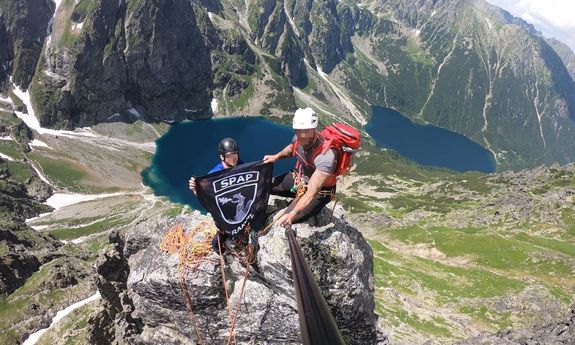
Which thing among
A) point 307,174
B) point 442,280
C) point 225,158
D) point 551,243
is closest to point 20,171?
point 442,280

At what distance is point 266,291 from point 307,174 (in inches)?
185

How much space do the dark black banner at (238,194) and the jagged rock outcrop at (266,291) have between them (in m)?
1.22

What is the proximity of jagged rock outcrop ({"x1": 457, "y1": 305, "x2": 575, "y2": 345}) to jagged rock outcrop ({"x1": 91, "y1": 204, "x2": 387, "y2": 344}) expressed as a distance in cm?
1900

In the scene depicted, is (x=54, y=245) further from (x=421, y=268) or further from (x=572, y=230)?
(x=572, y=230)

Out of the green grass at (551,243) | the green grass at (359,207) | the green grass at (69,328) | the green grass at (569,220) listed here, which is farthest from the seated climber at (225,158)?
the green grass at (359,207)

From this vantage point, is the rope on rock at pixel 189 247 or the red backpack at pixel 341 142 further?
the rope on rock at pixel 189 247

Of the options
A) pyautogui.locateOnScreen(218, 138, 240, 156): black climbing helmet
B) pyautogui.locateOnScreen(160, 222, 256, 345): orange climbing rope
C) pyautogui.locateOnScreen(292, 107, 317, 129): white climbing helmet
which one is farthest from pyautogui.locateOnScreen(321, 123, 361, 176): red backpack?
pyautogui.locateOnScreen(160, 222, 256, 345): orange climbing rope

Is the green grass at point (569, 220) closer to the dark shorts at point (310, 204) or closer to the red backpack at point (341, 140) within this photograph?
the dark shorts at point (310, 204)

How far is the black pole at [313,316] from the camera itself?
204 inches

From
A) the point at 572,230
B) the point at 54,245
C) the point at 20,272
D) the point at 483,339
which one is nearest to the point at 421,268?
the point at 483,339

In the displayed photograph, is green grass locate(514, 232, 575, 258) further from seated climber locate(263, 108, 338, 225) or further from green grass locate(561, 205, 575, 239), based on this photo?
seated climber locate(263, 108, 338, 225)

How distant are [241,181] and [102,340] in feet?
78.3

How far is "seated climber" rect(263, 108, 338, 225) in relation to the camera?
37.6ft

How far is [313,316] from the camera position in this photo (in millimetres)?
5699
